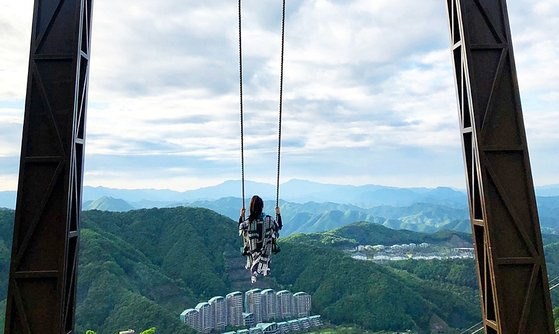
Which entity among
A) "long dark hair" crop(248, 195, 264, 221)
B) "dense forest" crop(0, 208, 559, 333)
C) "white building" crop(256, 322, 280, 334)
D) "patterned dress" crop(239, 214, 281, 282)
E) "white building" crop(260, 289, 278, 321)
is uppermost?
"long dark hair" crop(248, 195, 264, 221)

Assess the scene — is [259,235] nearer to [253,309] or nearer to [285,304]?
[253,309]

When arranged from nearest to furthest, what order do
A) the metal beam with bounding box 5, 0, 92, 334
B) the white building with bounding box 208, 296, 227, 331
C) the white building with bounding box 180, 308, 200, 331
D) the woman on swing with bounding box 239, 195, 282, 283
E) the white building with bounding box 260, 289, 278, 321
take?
the metal beam with bounding box 5, 0, 92, 334
the woman on swing with bounding box 239, 195, 282, 283
the white building with bounding box 180, 308, 200, 331
the white building with bounding box 208, 296, 227, 331
the white building with bounding box 260, 289, 278, 321

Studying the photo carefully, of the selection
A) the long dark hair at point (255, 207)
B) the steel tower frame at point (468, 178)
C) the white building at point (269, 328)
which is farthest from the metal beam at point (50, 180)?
the white building at point (269, 328)

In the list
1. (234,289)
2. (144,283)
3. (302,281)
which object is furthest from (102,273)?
(302,281)

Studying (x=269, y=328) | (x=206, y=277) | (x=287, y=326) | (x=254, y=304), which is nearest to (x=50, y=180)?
(x=269, y=328)

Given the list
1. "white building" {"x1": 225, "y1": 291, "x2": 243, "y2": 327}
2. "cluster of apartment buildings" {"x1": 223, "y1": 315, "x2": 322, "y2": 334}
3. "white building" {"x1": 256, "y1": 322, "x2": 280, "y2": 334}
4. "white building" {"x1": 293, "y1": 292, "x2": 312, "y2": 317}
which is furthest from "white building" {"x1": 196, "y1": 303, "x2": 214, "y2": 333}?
"white building" {"x1": 293, "y1": 292, "x2": 312, "y2": 317}

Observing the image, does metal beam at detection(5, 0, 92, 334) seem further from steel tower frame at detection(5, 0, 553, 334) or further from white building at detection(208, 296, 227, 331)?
white building at detection(208, 296, 227, 331)

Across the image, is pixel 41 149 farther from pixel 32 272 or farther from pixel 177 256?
pixel 177 256
